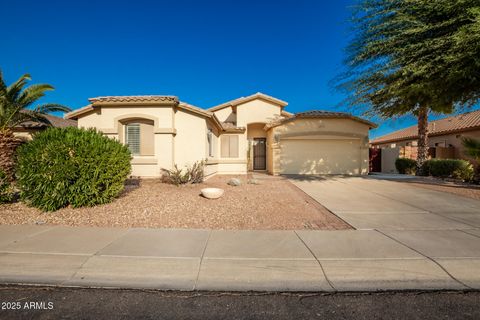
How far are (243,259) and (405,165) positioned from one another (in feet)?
57.6

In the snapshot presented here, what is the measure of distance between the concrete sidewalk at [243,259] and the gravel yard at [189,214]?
0.53 m

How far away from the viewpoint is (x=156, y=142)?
10.4 metres

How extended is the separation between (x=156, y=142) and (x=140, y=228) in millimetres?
6335

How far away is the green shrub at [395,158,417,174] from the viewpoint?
15.6 meters

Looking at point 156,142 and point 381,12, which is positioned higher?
point 381,12

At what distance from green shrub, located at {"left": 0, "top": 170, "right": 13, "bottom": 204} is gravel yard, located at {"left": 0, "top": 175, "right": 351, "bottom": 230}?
25 centimetres

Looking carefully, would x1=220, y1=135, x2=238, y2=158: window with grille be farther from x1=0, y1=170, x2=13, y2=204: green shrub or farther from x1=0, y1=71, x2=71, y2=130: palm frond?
x1=0, y1=170, x2=13, y2=204: green shrub

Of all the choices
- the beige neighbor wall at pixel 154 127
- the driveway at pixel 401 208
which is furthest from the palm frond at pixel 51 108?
the driveway at pixel 401 208

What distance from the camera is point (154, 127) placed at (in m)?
10.3

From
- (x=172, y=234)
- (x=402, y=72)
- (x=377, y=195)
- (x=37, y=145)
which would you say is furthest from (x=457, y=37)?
(x=37, y=145)

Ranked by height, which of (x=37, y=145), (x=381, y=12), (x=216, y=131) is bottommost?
(x=37, y=145)

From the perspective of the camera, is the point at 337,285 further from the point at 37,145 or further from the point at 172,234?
the point at 37,145

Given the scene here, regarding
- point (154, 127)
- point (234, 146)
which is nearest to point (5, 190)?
point (154, 127)

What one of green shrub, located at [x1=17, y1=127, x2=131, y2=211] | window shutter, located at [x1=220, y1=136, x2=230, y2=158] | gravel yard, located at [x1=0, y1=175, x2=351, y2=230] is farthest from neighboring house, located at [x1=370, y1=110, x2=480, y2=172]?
green shrub, located at [x1=17, y1=127, x2=131, y2=211]
